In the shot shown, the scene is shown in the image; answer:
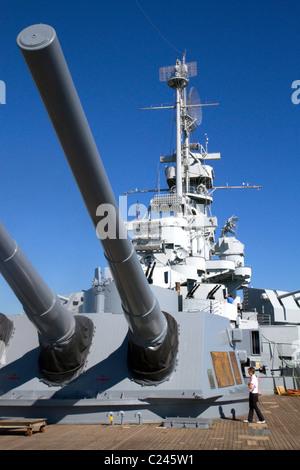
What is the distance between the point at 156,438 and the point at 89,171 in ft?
11.1

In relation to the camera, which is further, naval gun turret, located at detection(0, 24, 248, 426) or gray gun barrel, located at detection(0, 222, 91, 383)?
gray gun barrel, located at detection(0, 222, 91, 383)

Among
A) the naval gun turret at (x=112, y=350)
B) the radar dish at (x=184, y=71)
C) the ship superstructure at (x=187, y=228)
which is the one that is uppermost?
the radar dish at (x=184, y=71)

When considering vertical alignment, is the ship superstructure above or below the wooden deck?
above

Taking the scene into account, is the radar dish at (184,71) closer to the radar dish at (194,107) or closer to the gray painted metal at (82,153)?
the radar dish at (194,107)

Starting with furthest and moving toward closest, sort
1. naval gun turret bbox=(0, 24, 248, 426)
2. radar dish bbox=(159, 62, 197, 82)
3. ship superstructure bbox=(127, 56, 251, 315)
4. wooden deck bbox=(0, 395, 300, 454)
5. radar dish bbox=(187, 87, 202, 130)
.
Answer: radar dish bbox=(187, 87, 202, 130) < radar dish bbox=(159, 62, 197, 82) < ship superstructure bbox=(127, 56, 251, 315) < naval gun turret bbox=(0, 24, 248, 426) < wooden deck bbox=(0, 395, 300, 454)

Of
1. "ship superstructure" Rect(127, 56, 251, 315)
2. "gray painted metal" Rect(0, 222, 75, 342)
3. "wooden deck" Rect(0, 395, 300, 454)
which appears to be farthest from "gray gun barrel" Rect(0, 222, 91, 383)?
"ship superstructure" Rect(127, 56, 251, 315)

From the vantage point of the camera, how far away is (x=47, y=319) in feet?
20.6

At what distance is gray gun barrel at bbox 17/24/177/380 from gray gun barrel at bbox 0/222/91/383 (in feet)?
3.03

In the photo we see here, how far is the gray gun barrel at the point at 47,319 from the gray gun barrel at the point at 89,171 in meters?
0.92

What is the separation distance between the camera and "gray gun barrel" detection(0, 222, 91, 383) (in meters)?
5.73

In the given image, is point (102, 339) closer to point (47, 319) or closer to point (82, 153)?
point (47, 319)

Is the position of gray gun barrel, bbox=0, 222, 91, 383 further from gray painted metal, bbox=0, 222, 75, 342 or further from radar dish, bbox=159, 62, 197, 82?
radar dish, bbox=159, 62, 197, 82

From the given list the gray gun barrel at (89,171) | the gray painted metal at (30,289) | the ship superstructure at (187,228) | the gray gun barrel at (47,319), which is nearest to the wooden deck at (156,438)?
the gray gun barrel at (47,319)

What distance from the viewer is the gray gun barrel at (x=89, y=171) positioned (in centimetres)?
342
